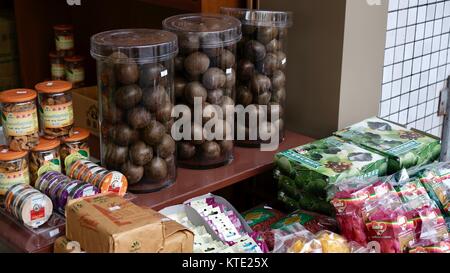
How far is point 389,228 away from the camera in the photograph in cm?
138

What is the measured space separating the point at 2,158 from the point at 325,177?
0.79m

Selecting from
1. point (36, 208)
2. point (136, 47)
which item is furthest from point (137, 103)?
point (36, 208)

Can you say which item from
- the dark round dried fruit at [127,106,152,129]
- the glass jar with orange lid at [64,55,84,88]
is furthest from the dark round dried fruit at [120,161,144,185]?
the glass jar with orange lid at [64,55,84,88]

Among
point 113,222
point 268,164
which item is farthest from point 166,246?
point 268,164

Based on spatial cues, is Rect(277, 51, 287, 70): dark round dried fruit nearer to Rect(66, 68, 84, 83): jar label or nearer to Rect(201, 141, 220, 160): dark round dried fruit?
Rect(201, 141, 220, 160): dark round dried fruit

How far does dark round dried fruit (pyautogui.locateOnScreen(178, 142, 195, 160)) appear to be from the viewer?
5.54ft

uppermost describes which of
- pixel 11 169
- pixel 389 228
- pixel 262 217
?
pixel 11 169

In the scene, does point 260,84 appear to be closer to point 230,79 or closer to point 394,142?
point 230,79

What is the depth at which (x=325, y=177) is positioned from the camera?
1.54 meters

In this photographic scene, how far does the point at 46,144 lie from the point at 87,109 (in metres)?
0.55

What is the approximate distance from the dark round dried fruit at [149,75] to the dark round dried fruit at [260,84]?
364 mm

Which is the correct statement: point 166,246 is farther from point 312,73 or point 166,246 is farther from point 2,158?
point 312,73

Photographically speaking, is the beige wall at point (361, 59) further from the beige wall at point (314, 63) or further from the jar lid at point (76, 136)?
the jar lid at point (76, 136)

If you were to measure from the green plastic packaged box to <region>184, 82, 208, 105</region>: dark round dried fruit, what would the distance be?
0.44 m
